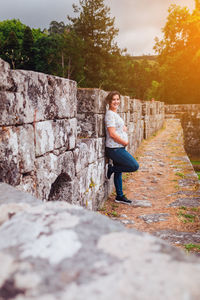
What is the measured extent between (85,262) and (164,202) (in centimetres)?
429

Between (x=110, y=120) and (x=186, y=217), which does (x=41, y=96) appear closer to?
(x=110, y=120)

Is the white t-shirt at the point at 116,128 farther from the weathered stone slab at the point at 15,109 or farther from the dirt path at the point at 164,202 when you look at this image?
the weathered stone slab at the point at 15,109

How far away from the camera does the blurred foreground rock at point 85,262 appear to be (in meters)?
0.78

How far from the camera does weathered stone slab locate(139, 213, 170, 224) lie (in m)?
4.18

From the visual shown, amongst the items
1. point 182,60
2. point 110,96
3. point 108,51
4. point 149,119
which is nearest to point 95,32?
point 108,51

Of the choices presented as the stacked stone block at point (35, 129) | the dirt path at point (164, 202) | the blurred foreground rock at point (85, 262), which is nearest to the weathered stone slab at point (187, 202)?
the dirt path at point (164, 202)

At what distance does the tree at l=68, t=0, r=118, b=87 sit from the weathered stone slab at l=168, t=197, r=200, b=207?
74.2 ft

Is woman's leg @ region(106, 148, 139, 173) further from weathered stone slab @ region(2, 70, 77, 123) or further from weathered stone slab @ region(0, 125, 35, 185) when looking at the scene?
weathered stone slab @ region(0, 125, 35, 185)

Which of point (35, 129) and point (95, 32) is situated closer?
point (35, 129)

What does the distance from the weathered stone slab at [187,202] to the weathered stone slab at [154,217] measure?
485 mm

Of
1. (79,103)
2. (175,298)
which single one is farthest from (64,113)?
(175,298)

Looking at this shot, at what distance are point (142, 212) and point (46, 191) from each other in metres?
2.29

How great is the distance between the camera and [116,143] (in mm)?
4812

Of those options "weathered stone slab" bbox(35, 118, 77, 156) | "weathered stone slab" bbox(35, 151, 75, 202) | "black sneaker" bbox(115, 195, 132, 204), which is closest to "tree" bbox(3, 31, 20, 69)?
"weathered stone slab" bbox(35, 118, 77, 156)
